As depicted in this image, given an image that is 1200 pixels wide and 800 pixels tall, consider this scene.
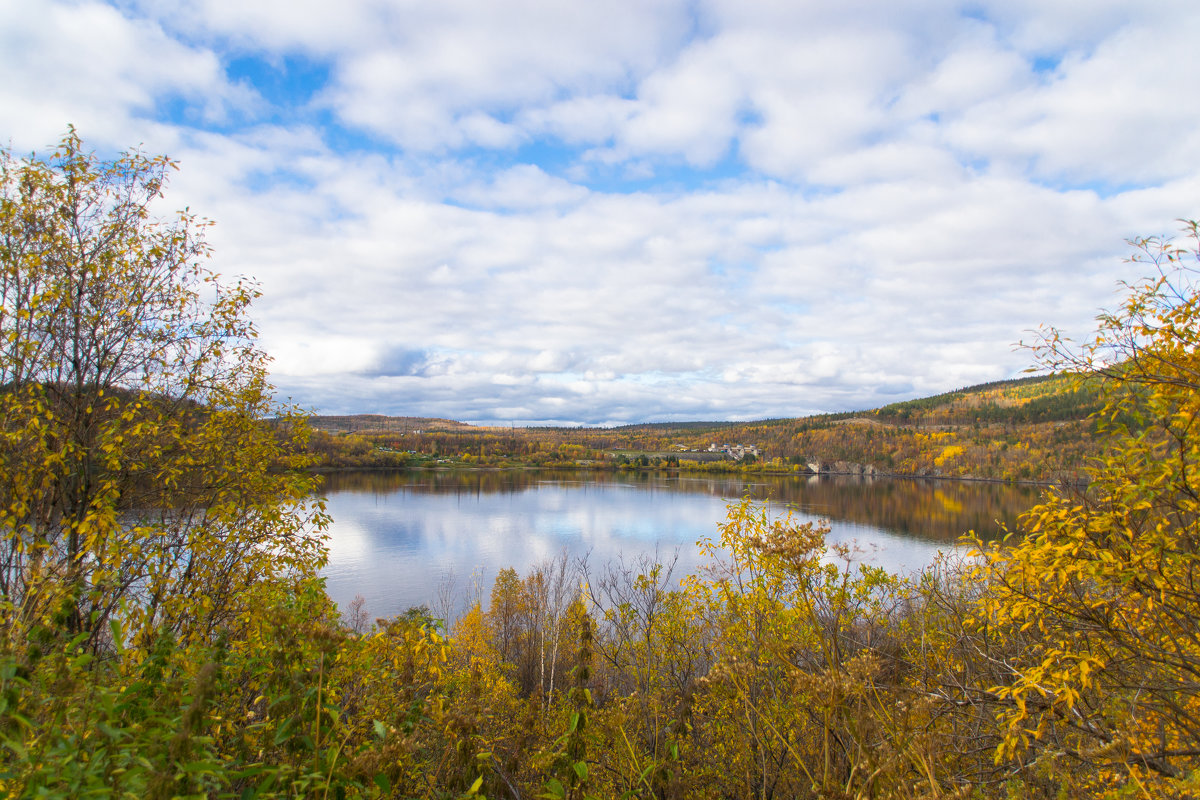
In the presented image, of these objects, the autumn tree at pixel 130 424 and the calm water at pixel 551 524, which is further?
the calm water at pixel 551 524

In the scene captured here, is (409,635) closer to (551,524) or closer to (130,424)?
(130,424)

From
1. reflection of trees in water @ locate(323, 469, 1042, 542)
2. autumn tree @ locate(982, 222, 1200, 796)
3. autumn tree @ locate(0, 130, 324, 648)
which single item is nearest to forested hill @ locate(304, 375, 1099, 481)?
reflection of trees in water @ locate(323, 469, 1042, 542)

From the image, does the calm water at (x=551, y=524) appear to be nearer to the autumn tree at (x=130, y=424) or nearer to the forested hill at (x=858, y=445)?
the autumn tree at (x=130, y=424)

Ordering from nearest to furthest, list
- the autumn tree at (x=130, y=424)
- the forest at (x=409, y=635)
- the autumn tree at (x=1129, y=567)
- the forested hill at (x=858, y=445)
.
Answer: the forest at (x=409, y=635) → the autumn tree at (x=1129, y=567) → the autumn tree at (x=130, y=424) → the forested hill at (x=858, y=445)

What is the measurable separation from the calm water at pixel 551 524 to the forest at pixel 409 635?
9242 millimetres

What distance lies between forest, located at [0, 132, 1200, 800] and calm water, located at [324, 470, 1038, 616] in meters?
9.24

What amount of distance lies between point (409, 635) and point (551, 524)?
57584mm

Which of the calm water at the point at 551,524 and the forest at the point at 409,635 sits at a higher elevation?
the forest at the point at 409,635

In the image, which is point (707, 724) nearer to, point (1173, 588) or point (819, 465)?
point (1173, 588)

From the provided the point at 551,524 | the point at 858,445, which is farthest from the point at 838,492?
the point at 858,445

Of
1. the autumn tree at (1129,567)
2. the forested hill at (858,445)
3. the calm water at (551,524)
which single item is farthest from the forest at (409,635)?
the forested hill at (858,445)

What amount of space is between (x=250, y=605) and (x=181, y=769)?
7299mm

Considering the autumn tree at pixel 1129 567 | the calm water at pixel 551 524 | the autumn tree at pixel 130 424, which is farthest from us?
the calm water at pixel 551 524

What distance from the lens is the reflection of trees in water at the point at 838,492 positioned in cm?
5947
